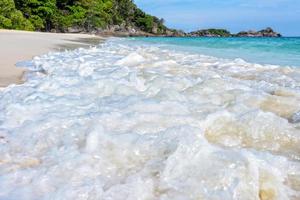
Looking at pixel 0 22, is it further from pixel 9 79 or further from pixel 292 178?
pixel 292 178

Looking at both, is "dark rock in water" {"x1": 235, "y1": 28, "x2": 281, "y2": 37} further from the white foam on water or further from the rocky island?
the white foam on water

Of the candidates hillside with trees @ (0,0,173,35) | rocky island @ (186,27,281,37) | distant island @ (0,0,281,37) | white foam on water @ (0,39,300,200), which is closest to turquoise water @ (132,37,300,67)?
white foam on water @ (0,39,300,200)

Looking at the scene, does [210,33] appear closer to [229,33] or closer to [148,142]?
[229,33]

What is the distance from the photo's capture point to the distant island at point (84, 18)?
136 ft

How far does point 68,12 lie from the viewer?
57.4 metres

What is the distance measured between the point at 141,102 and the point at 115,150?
3.24ft

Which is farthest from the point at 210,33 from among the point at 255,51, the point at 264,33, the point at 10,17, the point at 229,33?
the point at 255,51

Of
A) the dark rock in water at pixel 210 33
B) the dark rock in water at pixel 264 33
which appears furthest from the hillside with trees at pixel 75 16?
the dark rock in water at pixel 264 33

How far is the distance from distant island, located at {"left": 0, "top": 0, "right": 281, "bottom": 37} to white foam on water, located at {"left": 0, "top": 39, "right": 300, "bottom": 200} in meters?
36.3

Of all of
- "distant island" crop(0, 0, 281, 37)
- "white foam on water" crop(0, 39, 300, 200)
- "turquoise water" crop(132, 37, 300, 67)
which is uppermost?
"white foam on water" crop(0, 39, 300, 200)

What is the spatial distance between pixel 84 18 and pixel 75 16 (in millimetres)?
3890

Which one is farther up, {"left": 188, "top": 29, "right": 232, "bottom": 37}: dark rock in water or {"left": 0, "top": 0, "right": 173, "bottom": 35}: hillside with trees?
{"left": 0, "top": 0, "right": 173, "bottom": 35}: hillside with trees

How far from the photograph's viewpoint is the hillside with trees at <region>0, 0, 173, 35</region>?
40744 mm

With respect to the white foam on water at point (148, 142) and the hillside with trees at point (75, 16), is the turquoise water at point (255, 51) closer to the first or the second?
the white foam on water at point (148, 142)
